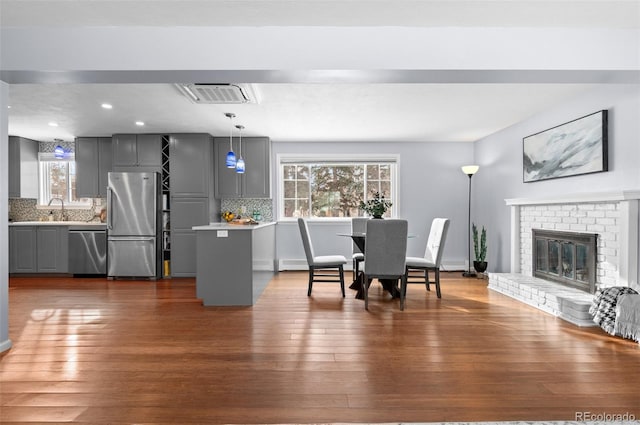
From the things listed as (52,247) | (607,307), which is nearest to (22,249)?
(52,247)

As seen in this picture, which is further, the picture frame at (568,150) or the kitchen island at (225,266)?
the kitchen island at (225,266)

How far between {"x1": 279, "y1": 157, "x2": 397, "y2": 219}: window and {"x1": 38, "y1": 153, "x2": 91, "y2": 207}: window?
3.65m

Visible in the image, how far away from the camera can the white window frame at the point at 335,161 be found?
6.55 meters

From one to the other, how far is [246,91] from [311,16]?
1.52m

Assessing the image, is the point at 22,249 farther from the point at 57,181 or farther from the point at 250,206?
the point at 250,206

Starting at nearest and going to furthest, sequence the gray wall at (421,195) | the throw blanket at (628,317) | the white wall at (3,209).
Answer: the white wall at (3,209)
the throw blanket at (628,317)
the gray wall at (421,195)

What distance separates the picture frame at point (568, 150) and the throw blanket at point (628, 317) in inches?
51.1

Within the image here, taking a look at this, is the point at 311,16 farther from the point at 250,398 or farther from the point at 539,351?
the point at 539,351

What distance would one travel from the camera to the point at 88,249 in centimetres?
586

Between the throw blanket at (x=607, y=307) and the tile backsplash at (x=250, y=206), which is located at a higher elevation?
the tile backsplash at (x=250, y=206)

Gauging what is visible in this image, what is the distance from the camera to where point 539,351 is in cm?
270

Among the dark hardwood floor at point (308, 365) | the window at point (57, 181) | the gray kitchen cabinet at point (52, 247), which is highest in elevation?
the window at point (57, 181)

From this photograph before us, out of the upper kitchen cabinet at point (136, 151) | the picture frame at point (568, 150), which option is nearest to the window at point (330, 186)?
the upper kitchen cabinet at point (136, 151)

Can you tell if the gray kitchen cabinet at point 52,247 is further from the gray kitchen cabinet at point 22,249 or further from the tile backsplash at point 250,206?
the tile backsplash at point 250,206
